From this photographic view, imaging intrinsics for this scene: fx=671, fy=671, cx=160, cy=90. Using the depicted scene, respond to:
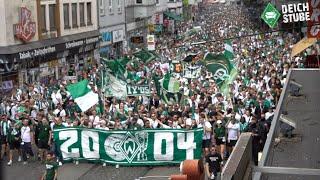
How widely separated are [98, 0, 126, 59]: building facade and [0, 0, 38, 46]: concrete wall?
15867mm

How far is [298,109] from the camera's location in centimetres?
1245

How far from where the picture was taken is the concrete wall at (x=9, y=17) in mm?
28203

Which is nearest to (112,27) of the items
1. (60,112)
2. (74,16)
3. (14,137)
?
(74,16)

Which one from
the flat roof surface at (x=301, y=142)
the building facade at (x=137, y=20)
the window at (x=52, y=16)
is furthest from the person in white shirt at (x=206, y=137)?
the building facade at (x=137, y=20)

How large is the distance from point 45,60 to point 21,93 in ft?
35.8

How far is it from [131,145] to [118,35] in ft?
118

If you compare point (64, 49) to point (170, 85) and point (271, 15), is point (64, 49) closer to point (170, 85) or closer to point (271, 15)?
point (271, 15)

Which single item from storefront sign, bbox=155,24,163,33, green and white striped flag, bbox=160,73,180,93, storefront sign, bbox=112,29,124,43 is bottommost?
storefront sign, bbox=155,24,163,33

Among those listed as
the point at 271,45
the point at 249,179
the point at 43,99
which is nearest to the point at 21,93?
the point at 43,99

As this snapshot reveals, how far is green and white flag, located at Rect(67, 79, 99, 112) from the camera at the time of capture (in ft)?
59.3

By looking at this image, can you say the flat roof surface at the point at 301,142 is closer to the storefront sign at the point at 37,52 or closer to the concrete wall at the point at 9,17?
the concrete wall at the point at 9,17

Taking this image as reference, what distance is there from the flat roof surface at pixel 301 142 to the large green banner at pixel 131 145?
10.0 feet

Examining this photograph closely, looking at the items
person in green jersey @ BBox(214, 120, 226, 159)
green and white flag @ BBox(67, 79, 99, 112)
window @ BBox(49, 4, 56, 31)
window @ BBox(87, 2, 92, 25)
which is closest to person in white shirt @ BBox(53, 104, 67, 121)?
green and white flag @ BBox(67, 79, 99, 112)

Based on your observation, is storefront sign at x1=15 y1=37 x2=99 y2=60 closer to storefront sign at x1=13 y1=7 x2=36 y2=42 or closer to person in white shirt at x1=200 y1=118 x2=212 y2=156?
storefront sign at x1=13 y1=7 x2=36 y2=42
